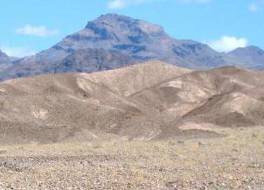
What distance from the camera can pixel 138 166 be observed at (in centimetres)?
4012

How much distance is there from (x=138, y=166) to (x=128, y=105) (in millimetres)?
53876

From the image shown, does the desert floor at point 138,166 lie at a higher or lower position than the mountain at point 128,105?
lower

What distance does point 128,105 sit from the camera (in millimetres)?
93938

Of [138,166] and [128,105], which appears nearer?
[138,166]

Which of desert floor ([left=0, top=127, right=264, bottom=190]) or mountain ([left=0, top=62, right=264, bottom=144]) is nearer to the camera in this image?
desert floor ([left=0, top=127, right=264, bottom=190])

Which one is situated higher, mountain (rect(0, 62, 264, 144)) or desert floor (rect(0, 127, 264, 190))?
mountain (rect(0, 62, 264, 144))

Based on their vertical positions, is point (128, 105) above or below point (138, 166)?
above

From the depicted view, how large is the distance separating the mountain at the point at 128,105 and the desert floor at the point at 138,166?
13.1 m

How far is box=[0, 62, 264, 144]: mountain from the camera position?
242 ft

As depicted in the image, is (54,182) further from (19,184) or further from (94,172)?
(94,172)

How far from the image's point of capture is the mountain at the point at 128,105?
7388 cm

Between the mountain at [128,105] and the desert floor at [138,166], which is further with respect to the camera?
the mountain at [128,105]

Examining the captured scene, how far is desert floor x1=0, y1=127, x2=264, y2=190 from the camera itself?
103 feet

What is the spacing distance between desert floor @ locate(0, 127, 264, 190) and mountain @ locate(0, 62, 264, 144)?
13144 mm
